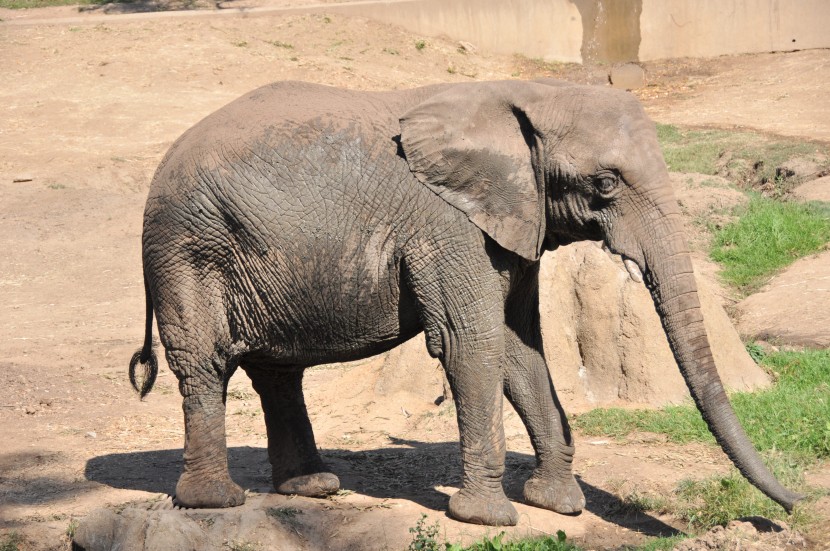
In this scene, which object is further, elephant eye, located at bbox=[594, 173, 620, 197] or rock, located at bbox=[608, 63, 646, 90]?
rock, located at bbox=[608, 63, 646, 90]

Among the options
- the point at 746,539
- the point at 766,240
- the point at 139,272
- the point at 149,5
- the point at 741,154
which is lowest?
the point at 746,539

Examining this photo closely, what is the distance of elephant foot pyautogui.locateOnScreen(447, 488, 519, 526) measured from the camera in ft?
21.2

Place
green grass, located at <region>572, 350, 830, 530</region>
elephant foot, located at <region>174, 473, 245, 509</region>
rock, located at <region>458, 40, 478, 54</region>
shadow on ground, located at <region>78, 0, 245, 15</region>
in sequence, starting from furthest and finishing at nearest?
shadow on ground, located at <region>78, 0, 245, 15</region> → rock, located at <region>458, 40, 478, 54</region> → elephant foot, located at <region>174, 473, 245, 509</region> → green grass, located at <region>572, 350, 830, 530</region>

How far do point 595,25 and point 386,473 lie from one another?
63.1 feet

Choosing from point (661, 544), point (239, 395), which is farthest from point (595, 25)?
point (661, 544)

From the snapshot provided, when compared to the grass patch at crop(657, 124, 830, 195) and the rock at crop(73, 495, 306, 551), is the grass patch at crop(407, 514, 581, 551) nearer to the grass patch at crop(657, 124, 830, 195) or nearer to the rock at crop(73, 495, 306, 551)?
the rock at crop(73, 495, 306, 551)

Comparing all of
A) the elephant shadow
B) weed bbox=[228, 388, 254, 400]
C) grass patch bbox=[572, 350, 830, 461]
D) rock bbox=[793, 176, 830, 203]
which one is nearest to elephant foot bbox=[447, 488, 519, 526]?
the elephant shadow

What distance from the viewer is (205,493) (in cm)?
678

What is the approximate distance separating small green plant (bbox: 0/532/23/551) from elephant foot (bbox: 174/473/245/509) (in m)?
0.93

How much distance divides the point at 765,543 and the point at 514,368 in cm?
178

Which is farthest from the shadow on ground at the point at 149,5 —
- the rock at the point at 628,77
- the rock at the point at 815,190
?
the rock at the point at 815,190

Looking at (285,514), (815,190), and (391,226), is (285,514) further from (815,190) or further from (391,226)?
(815,190)

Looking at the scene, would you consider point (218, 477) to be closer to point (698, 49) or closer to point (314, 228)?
point (314, 228)

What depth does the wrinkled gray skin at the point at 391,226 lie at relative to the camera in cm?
609
